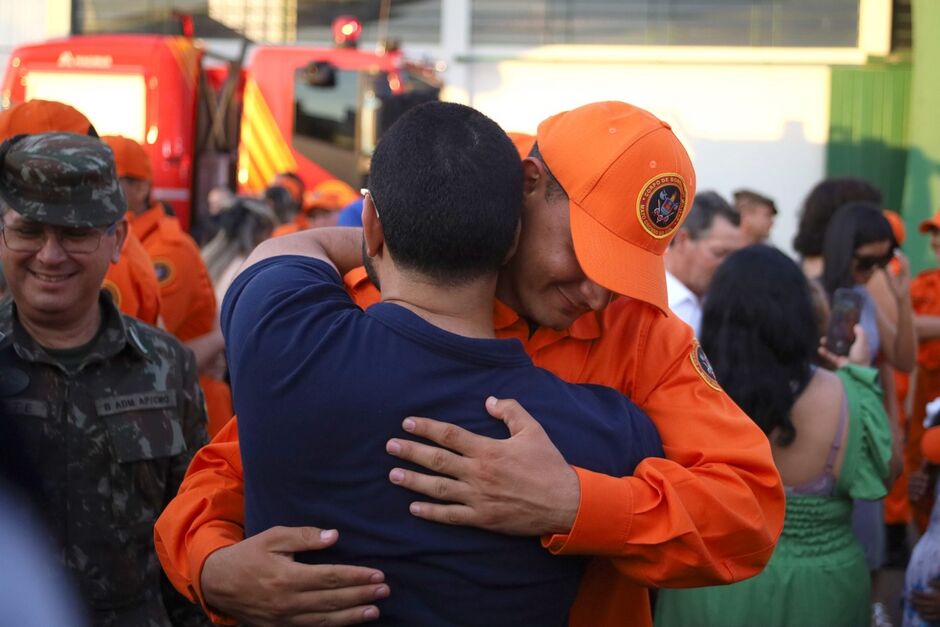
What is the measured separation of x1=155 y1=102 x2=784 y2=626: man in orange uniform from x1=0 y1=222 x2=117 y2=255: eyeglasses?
91 cm

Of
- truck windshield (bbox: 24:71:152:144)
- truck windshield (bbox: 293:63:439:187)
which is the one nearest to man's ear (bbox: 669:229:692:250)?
truck windshield (bbox: 293:63:439:187)

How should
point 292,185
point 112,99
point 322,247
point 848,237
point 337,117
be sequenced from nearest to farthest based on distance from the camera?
point 322,247 < point 848,237 < point 292,185 < point 112,99 < point 337,117

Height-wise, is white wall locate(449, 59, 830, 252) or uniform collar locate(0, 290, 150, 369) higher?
white wall locate(449, 59, 830, 252)

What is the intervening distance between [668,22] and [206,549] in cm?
1607

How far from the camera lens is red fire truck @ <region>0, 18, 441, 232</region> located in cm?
1040

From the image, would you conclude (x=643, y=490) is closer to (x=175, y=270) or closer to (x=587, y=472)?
(x=587, y=472)

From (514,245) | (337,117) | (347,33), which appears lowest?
(514,245)

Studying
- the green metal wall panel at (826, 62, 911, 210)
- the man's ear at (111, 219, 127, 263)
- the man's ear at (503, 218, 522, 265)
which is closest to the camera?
the man's ear at (503, 218, 522, 265)

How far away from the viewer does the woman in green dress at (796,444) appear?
10.8 ft

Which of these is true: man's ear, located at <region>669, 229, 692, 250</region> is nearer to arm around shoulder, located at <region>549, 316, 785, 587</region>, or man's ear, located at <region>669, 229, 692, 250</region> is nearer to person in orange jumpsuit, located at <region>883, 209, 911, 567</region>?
person in orange jumpsuit, located at <region>883, 209, 911, 567</region>

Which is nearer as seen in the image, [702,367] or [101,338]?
[702,367]

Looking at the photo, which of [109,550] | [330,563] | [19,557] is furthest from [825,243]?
[19,557]

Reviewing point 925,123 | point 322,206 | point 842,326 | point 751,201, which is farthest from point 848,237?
point 925,123

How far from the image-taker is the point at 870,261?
5.08 metres
